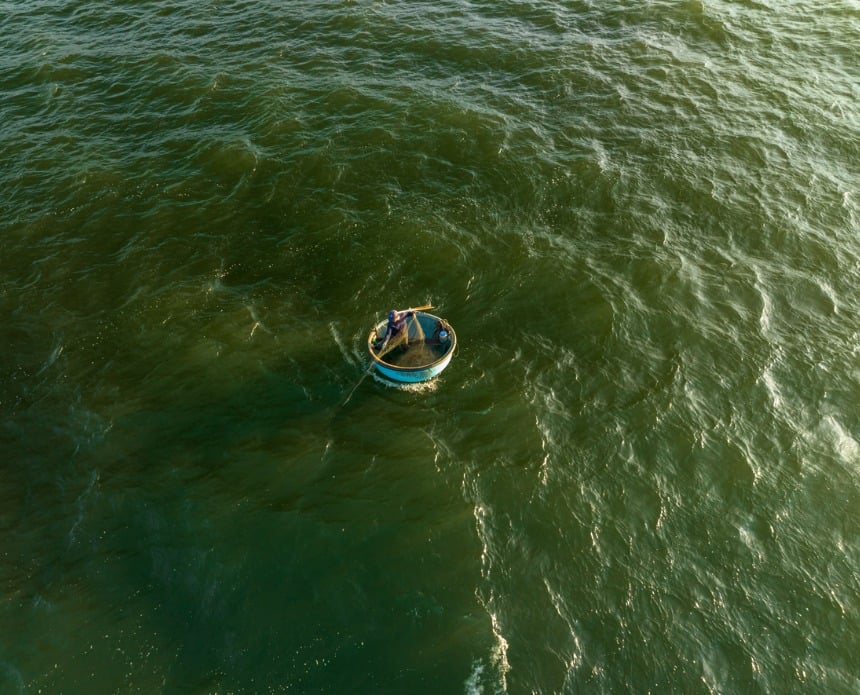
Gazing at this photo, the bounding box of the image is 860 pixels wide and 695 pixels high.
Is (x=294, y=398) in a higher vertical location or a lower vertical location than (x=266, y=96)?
lower

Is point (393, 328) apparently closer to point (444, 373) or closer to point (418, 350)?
point (418, 350)

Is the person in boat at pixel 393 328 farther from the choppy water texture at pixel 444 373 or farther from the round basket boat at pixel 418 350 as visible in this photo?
the choppy water texture at pixel 444 373

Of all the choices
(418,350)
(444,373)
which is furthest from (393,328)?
(444,373)

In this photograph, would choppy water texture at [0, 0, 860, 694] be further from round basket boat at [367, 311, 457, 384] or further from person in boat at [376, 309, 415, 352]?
person in boat at [376, 309, 415, 352]

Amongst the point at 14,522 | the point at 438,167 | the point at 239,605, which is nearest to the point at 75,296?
the point at 14,522

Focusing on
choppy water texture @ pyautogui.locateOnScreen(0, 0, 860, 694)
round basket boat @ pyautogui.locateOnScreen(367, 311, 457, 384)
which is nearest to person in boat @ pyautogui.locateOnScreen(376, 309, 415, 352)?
round basket boat @ pyautogui.locateOnScreen(367, 311, 457, 384)

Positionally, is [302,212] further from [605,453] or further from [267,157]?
[605,453]

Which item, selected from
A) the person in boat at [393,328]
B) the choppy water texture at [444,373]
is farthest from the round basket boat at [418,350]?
the choppy water texture at [444,373]
